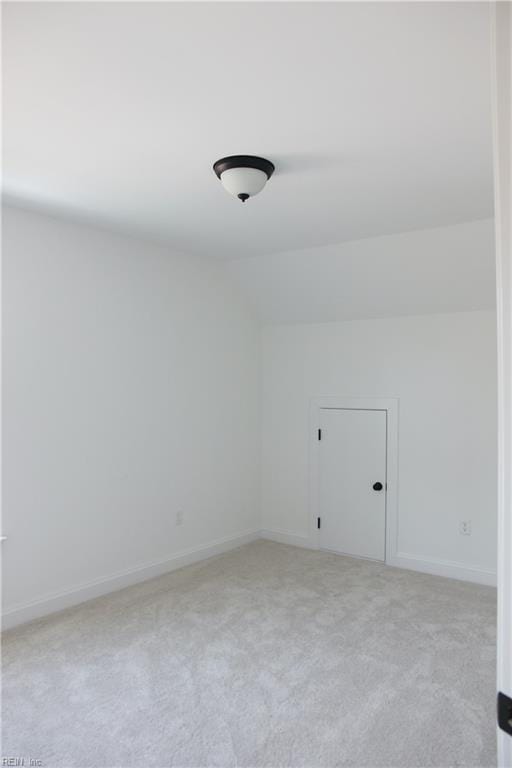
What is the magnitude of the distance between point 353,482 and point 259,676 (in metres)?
2.20

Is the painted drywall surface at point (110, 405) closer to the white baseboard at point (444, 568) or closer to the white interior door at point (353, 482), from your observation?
the white interior door at point (353, 482)

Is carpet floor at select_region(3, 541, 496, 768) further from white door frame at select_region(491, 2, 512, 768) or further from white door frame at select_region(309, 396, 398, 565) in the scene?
white door frame at select_region(491, 2, 512, 768)

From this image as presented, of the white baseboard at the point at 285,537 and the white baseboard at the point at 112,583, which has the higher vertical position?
the white baseboard at the point at 285,537

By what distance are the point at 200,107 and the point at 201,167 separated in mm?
571

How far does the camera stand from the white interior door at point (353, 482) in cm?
452

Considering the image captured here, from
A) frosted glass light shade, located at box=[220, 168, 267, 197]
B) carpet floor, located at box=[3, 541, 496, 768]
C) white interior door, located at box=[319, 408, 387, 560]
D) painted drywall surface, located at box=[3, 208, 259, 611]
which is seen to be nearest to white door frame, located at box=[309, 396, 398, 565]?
white interior door, located at box=[319, 408, 387, 560]

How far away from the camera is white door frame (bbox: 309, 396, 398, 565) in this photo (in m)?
4.44

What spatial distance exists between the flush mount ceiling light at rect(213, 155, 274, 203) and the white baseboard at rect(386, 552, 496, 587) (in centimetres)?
322

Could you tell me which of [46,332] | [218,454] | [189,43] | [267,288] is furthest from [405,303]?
[189,43]

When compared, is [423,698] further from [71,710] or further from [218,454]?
[218,454]

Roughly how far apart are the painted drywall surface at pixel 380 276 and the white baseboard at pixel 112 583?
7.18 feet

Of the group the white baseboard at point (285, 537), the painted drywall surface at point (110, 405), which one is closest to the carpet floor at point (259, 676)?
the painted drywall surface at point (110, 405)

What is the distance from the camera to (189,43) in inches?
62.6

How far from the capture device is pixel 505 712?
38.2 inches
